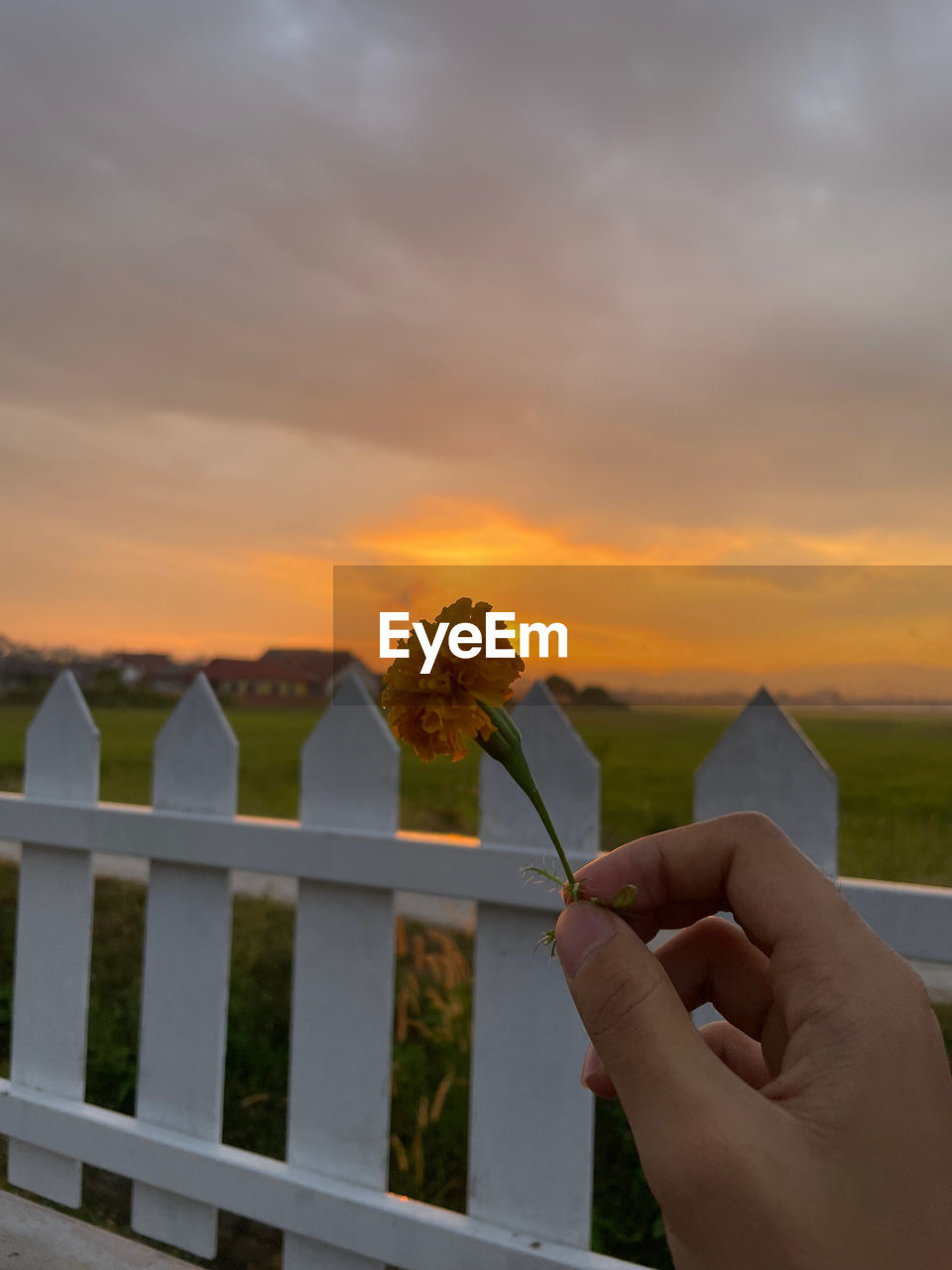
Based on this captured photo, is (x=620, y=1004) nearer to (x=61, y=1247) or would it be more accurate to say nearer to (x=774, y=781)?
(x=774, y=781)

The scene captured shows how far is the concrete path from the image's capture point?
1.71 m

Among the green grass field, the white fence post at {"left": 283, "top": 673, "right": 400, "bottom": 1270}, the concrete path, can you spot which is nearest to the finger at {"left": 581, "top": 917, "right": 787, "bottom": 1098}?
the white fence post at {"left": 283, "top": 673, "right": 400, "bottom": 1270}

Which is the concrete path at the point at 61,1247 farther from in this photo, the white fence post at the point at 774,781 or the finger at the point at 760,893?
the finger at the point at 760,893

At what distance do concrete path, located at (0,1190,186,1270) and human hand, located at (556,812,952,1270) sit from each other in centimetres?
137

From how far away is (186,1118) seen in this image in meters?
2.10

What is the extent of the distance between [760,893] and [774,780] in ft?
3.07

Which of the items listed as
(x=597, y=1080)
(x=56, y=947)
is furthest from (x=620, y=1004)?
(x=56, y=947)

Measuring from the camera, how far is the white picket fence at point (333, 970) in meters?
1.74

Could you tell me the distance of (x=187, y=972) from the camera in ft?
6.97

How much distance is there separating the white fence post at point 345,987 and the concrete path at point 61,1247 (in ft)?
1.03

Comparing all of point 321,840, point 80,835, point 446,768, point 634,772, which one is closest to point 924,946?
point 321,840

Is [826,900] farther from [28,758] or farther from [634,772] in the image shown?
[634,772]

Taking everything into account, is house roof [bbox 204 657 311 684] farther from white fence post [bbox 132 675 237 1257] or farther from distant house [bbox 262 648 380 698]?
white fence post [bbox 132 675 237 1257]

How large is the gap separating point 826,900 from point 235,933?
3.48 meters
